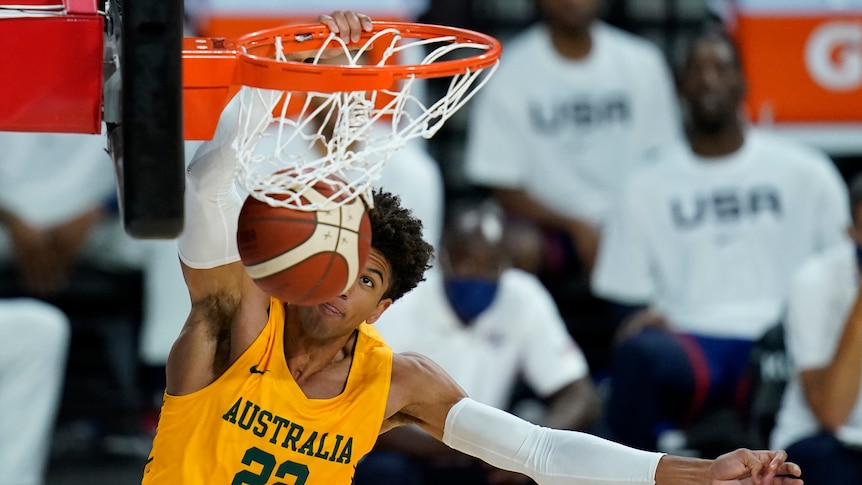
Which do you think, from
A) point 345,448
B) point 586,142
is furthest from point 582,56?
point 345,448

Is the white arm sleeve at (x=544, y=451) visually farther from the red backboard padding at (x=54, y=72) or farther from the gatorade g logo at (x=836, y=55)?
the gatorade g logo at (x=836, y=55)

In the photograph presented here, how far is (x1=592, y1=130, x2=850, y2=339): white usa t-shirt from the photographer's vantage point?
6613 millimetres

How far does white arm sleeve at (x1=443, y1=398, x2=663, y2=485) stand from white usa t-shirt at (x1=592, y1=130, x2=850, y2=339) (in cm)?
294

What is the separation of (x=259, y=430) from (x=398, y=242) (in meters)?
0.59

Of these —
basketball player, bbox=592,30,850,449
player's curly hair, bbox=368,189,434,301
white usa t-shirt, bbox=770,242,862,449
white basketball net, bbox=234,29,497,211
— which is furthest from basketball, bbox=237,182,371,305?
basketball player, bbox=592,30,850,449

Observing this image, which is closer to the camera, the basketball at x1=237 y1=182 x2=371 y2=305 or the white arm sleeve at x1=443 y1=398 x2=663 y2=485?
the basketball at x1=237 y1=182 x2=371 y2=305

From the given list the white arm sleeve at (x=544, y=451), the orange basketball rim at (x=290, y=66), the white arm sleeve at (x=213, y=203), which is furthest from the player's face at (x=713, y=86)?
the white arm sleeve at (x=213, y=203)

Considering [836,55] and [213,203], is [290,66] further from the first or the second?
[836,55]

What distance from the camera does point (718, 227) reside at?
6.67m

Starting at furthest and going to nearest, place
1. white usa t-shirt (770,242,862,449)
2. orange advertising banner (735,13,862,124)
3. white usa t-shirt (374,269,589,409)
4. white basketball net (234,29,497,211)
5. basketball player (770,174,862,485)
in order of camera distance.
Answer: orange advertising banner (735,13,862,124), white usa t-shirt (374,269,589,409), white usa t-shirt (770,242,862,449), basketball player (770,174,862,485), white basketball net (234,29,497,211)

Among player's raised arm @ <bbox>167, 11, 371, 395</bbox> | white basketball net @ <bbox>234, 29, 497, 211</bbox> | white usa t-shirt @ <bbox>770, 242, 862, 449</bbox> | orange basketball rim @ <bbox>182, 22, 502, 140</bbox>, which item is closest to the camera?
orange basketball rim @ <bbox>182, 22, 502, 140</bbox>

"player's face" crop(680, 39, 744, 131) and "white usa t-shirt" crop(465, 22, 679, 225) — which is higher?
"player's face" crop(680, 39, 744, 131)

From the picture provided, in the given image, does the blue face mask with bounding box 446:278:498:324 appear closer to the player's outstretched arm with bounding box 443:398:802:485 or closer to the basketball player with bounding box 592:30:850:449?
the basketball player with bounding box 592:30:850:449

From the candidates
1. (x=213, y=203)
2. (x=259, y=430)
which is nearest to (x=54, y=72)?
(x=213, y=203)
